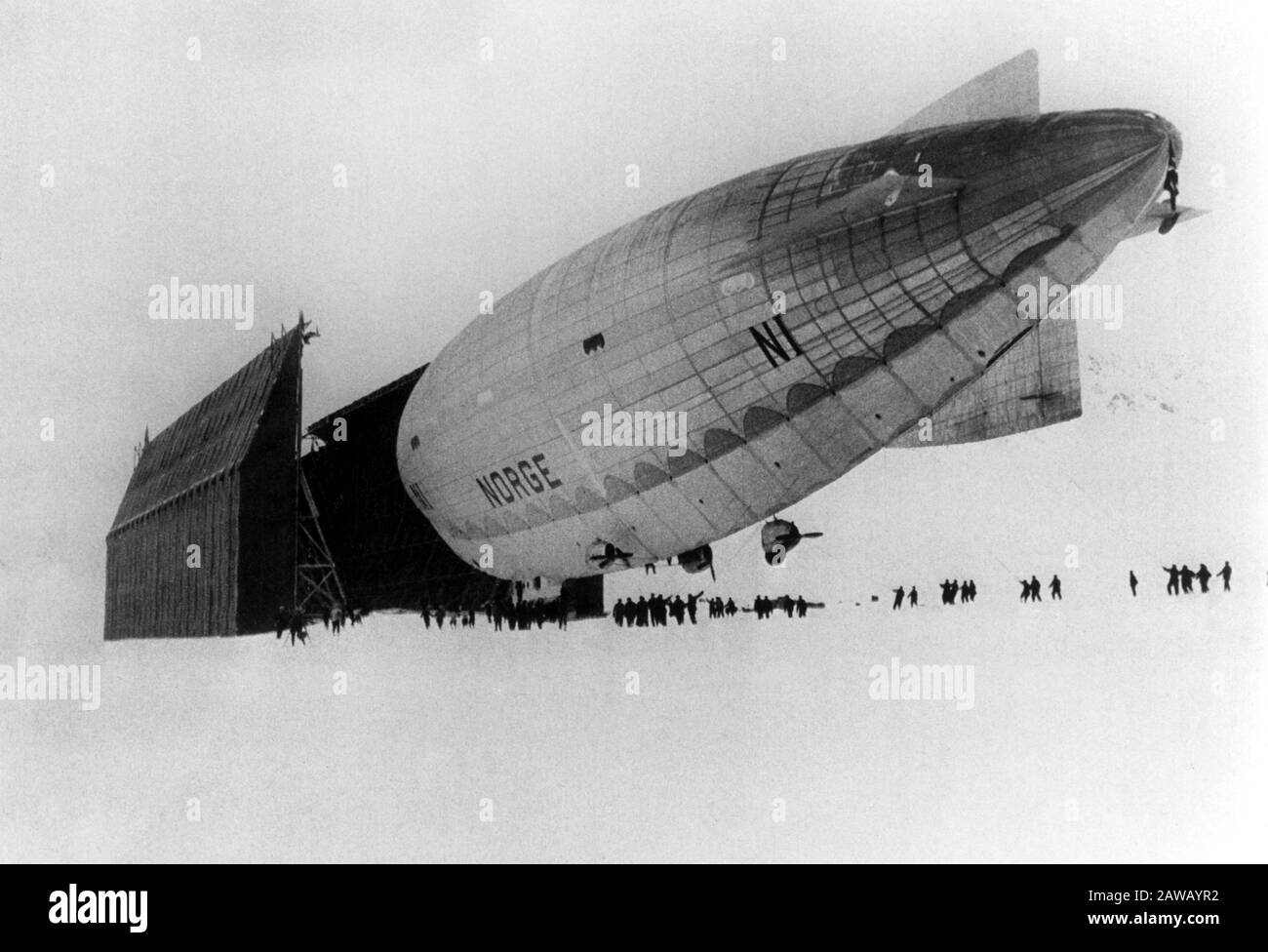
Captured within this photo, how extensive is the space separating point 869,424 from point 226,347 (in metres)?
12.2

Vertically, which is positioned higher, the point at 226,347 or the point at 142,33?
the point at 142,33

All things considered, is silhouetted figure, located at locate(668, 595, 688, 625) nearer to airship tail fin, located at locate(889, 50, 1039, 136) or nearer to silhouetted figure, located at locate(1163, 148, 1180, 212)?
airship tail fin, located at locate(889, 50, 1039, 136)

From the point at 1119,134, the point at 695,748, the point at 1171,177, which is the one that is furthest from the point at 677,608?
the point at 1119,134

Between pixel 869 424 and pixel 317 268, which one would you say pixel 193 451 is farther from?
pixel 869 424

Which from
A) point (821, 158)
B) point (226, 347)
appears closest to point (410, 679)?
point (226, 347)

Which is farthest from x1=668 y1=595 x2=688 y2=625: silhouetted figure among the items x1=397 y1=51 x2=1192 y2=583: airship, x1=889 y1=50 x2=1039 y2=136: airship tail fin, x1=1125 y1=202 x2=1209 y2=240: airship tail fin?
x1=1125 y1=202 x2=1209 y2=240: airship tail fin

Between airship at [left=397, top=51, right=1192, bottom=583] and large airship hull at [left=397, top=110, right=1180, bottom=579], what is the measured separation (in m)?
0.02

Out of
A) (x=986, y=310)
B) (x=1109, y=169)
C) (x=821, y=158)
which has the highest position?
(x=821, y=158)

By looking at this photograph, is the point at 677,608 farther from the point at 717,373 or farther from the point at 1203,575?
the point at 1203,575

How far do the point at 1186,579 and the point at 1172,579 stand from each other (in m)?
0.20

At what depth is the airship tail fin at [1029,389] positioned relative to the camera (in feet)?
46.5

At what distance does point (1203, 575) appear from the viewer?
1484cm

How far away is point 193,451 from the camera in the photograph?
752 inches

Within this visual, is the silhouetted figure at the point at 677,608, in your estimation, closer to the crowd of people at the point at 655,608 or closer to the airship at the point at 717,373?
the crowd of people at the point at 655,608
